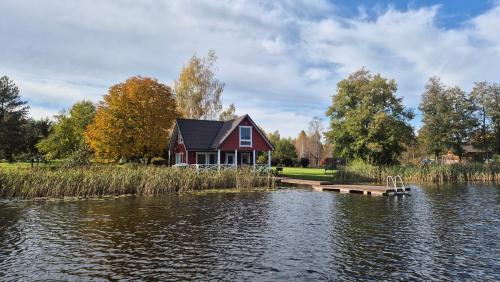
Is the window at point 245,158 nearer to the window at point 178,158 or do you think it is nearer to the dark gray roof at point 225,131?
the dark gray roof at point 225,131

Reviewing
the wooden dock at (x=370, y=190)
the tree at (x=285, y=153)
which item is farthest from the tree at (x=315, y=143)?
the wooden dock at (x=370, y=190)

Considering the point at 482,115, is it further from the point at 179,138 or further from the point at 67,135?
the point at 67,135

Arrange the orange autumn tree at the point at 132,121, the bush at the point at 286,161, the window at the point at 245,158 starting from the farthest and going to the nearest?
1. the bush at the point at 286,161
2. the window at the point at 245,158
3. the orange autumn tree at the point at 132,121

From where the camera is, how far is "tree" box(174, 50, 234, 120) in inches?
1989

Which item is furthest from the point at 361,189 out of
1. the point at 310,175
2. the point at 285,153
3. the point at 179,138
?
the point at 285,153

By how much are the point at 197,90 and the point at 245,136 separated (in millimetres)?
15456

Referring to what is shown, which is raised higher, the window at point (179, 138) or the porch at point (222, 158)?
the window at point (179, 138)

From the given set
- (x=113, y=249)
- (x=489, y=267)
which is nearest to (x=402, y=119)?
(x=489, y=267)

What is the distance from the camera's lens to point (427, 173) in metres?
34.5

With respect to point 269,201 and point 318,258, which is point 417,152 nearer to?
point 269,201

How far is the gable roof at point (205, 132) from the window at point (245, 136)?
84cm

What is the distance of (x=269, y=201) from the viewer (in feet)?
67.7

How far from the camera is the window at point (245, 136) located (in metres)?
38.5

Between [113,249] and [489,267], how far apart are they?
980cm
